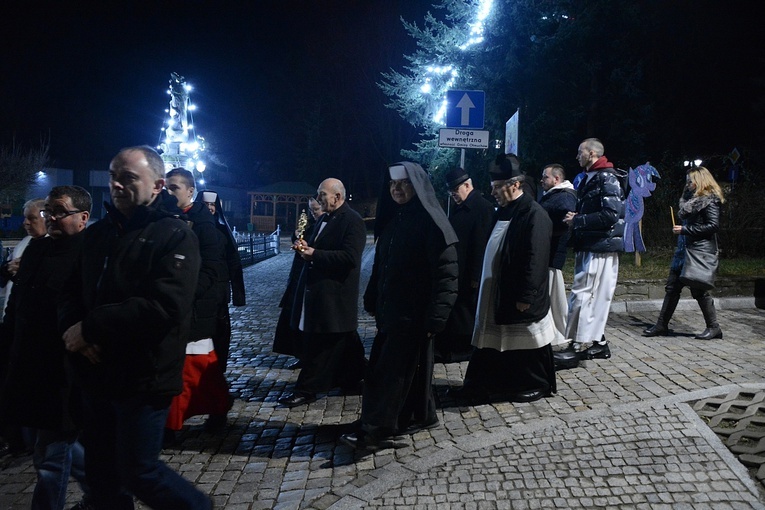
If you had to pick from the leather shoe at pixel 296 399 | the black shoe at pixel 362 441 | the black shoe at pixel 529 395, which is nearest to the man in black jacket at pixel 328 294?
the leather shoe at pixel 296 399

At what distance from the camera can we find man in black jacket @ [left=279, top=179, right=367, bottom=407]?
16.4 feet

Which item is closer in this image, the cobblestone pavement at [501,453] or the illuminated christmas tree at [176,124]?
the cobblestone pavement at [501,453]

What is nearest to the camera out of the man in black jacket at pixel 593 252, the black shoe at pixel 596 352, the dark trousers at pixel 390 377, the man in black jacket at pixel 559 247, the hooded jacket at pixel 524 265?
the dark trousers at pixel 390 377

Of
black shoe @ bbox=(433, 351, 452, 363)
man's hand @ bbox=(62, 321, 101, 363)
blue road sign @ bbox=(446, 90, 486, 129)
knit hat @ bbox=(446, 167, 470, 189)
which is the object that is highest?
blue road sign @ bbox=(446, 90, 486, 129)

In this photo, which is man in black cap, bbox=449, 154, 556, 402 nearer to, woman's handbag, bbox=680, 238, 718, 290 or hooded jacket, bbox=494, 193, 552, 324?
hooded jacket, bbox=494, 193, 552, 324

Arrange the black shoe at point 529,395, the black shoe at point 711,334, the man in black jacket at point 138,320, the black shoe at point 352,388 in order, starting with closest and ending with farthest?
the man in black jacket at point 138,320 → the black shoe at point 529,395 → the black shoe at point 352,388 → the black shoe at point 711,334

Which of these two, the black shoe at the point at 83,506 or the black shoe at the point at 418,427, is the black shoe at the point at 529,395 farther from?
the black shoe at the point at 83,506

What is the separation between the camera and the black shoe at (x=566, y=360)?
6035mm

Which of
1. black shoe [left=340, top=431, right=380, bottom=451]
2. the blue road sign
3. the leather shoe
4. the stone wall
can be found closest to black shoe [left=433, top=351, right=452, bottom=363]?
the leather shoe

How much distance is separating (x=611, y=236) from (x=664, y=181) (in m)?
9.65

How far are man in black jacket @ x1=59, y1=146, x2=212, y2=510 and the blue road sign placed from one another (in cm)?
630

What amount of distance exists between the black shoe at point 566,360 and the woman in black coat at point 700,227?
79.1 inches

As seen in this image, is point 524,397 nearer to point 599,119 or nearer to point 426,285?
point 426,285

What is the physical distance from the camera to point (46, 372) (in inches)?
120
